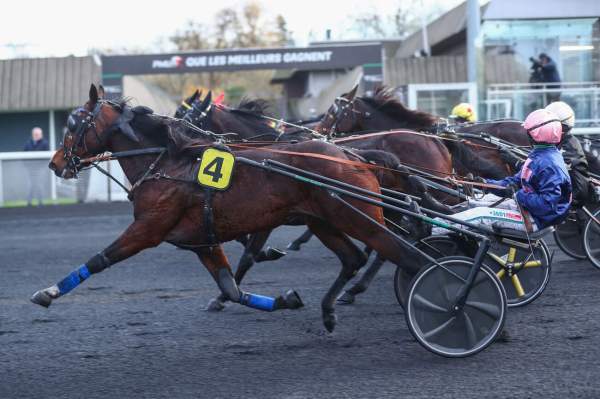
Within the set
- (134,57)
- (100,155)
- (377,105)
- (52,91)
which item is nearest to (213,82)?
(52,91)

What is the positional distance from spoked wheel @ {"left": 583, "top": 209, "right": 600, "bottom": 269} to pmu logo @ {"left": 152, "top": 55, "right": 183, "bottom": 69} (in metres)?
12.8

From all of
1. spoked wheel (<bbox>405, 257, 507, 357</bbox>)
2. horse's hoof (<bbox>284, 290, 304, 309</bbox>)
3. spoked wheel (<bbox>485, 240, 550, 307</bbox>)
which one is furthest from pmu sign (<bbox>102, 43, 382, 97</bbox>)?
spoked wheel (<bbox>405, 257, 507, 357</bbox>)

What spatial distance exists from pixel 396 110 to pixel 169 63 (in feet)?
36.0

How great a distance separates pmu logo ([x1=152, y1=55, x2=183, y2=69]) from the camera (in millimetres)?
18812

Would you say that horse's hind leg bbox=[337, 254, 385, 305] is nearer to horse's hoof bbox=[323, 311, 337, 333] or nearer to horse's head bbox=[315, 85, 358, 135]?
horse's hoof bbox=[323, 311, 337, 333]

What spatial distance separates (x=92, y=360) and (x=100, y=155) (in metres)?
1.72

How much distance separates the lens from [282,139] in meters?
7.55

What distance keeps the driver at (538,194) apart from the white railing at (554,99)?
9.69 m

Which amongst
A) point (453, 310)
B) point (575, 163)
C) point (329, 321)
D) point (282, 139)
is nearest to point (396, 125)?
point (282, 139)

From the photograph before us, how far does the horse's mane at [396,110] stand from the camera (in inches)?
339

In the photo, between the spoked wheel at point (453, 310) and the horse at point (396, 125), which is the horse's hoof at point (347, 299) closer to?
the spoked wheel at point (453, 310)

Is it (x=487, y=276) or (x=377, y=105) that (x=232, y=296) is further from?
(x=377, y=105)

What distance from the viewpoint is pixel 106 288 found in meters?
7.81

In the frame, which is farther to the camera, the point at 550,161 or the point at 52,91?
the point at 52,91
